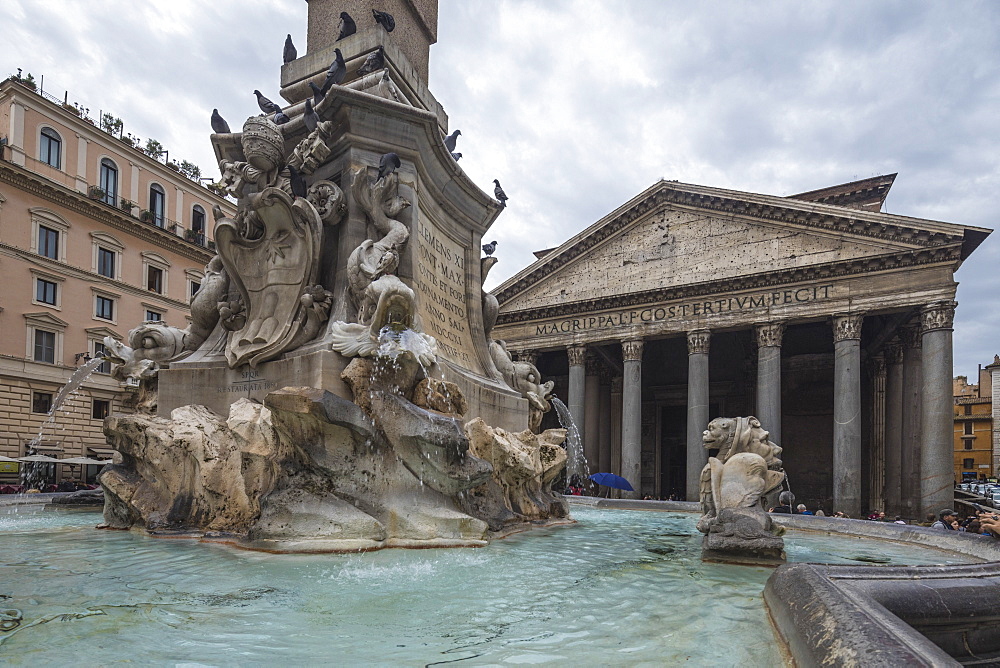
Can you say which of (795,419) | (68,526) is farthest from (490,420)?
(795,419)

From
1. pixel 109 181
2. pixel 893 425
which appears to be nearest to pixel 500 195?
pixel 893 425

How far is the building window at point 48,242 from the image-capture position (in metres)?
25.6

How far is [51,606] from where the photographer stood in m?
2.98


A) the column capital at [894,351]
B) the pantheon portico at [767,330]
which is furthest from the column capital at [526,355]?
the column capital at [894,351]

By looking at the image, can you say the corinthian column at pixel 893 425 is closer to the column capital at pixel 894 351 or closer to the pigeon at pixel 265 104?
the column capital at pixel 894 351

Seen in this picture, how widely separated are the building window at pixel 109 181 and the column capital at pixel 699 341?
1022 inches

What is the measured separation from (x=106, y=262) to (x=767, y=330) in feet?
92.7

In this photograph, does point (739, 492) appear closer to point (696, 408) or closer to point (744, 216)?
point (696, 408)

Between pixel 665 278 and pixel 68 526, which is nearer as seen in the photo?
pixel 68 526

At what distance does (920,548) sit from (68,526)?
881cm

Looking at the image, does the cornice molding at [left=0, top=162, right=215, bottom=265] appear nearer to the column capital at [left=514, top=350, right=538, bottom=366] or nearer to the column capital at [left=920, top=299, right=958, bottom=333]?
the column capital at [left=514, top=350, right=538, bottom=366]

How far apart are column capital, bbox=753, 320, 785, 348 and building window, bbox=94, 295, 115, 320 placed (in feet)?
90.7

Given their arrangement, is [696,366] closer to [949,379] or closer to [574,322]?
Answer: [574,322]

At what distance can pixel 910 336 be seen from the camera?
81.8 feet
